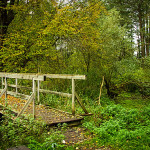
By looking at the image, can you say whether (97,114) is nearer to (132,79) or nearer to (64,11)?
(132,79)

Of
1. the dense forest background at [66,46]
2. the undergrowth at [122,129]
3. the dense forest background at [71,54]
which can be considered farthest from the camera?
the dense forest background at [66,46]

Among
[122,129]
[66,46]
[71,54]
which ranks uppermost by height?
[66,46]

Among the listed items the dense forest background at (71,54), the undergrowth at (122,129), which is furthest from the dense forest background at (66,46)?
the undergrowth at (122,129)

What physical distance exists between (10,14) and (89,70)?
6418 millimetres

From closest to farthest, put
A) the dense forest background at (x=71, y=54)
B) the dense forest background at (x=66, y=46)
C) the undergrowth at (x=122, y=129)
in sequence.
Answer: the undergrowth at (x=122, y=129), the dense forest background at (x=71, y=54), the dense forest background at (x=66, y=46)

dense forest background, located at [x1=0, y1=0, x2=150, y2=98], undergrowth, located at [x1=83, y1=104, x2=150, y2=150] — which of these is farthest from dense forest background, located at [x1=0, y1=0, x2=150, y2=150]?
undergrowth, located at [x1=83, y1=104, x2=150, y2=150]

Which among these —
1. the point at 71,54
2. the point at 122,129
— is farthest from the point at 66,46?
the point at 122,129

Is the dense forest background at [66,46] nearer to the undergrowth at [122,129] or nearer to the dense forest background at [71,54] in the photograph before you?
the dense forest background at [71,54]

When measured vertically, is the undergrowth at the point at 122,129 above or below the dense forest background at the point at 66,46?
below

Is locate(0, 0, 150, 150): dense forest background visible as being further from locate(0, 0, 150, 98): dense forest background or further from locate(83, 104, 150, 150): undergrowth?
locate(83, 104, 150, 150): undergrowth

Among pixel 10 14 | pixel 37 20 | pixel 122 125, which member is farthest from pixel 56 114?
pixel 10 14

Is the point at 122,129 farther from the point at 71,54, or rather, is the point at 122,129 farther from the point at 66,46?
the point at 71,54

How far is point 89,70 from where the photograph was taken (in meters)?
10.8

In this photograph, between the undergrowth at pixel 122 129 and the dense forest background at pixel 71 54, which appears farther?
the dense forest background at pixel 71 54
